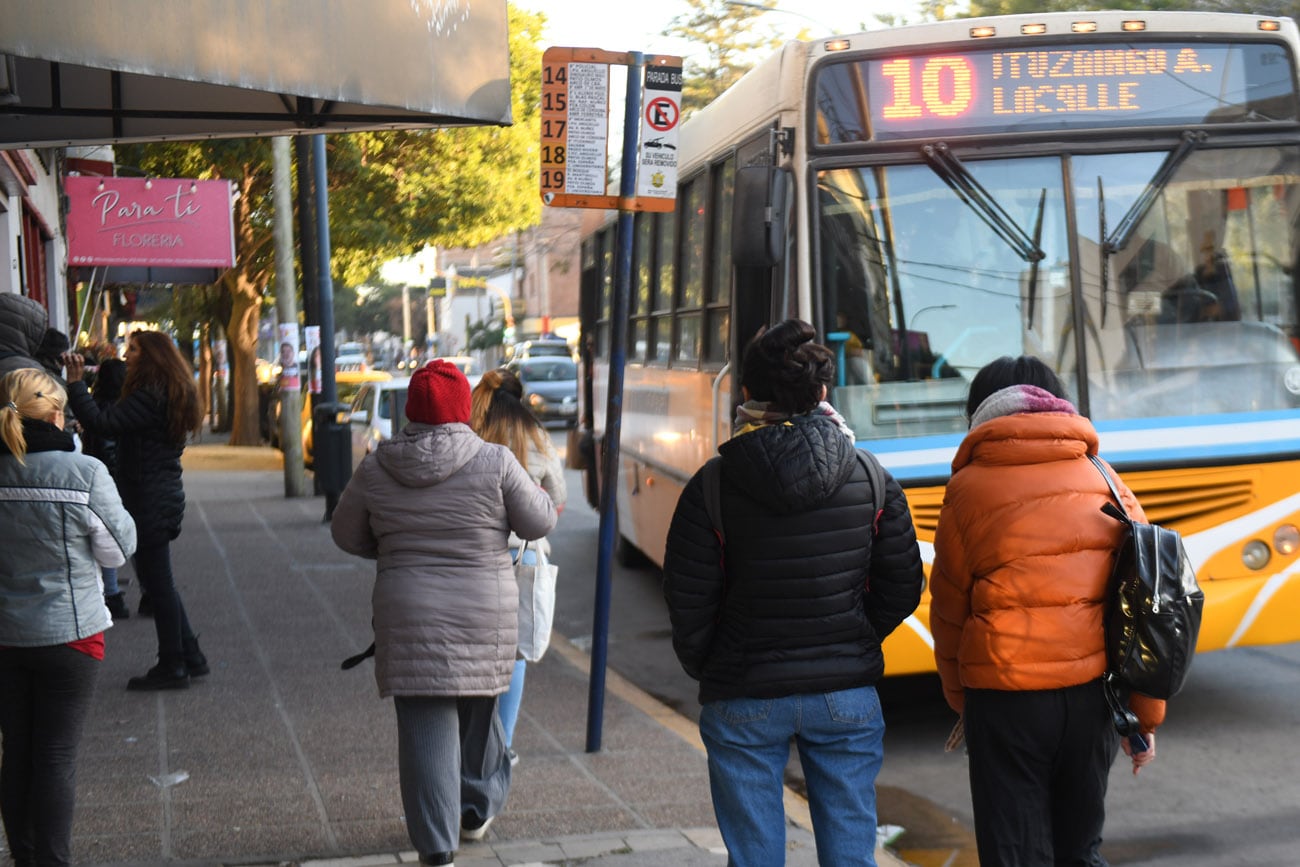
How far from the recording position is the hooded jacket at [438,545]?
15.8 feet

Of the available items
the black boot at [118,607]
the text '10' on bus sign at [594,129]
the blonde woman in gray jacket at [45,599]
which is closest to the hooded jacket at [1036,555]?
the blonde woman in gray jacket at [45,599]

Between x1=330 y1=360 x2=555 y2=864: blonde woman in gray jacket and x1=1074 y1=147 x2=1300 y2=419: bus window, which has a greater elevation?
x1=1074 y1=147 x2=1300 y2=419: bus window

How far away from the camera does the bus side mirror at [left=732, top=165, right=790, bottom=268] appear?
6.57 meters

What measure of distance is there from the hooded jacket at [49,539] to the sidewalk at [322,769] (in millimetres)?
988

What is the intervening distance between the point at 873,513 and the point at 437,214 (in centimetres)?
2674

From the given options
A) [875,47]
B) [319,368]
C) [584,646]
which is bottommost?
[584,646]

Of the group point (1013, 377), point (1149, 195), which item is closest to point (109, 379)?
point (1149, 195)

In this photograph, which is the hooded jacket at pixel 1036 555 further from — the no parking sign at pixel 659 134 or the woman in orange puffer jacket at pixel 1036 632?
the no parking sign at pixel 659 134

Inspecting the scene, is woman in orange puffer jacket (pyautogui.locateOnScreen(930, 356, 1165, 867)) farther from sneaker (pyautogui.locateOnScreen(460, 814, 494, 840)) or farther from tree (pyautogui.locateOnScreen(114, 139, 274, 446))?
tree (pyautogui.locateOnScreen(114, 139, 274, 446))

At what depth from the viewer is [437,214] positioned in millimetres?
29812

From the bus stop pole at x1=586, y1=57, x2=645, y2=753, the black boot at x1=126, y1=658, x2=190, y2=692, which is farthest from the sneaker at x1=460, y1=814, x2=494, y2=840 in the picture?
the black boot at x1=126, y1=658, x2=190, y2=692

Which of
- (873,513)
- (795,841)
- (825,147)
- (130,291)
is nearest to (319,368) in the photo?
(825,147)

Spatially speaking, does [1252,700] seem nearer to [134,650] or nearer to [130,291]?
[134,650]

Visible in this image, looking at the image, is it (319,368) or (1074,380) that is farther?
(319,368)
